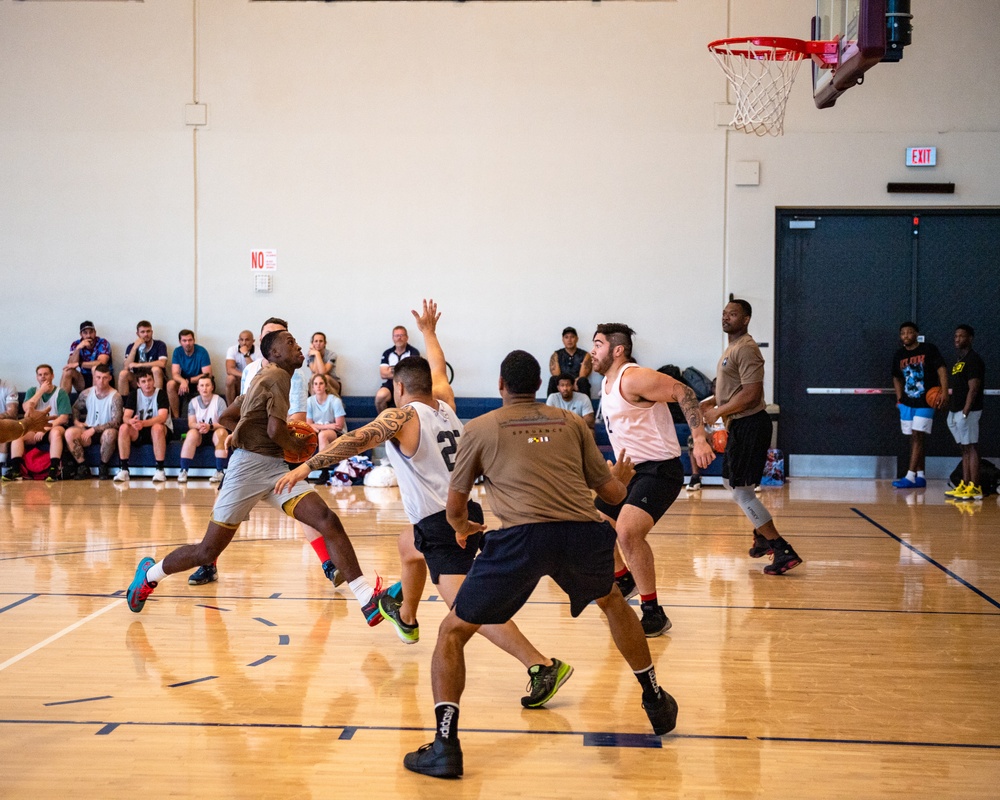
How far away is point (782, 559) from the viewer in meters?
7.16

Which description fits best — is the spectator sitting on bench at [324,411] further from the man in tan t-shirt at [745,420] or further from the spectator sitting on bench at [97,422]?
the man in tan t-shirt at [745,420]

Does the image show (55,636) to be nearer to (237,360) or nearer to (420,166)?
(237,360)

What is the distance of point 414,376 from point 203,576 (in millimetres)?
3006

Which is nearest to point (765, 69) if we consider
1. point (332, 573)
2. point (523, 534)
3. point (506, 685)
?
point (332, 573)

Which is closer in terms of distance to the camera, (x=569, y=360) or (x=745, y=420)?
(x=745, y=420)

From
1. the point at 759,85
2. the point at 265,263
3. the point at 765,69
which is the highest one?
the point at 765,69

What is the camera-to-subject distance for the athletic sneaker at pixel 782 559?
23.5 ft

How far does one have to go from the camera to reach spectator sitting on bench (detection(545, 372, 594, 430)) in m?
12.5

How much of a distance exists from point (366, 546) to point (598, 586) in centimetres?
466

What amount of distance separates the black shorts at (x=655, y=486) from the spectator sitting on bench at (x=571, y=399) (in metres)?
6.64

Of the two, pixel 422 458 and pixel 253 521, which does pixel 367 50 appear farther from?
pixel 422 458

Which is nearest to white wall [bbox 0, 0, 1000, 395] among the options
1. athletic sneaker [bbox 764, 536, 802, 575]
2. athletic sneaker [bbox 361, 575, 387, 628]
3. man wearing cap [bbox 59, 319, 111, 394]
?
man wearing cap [bbox 59, 319, 111, 394]

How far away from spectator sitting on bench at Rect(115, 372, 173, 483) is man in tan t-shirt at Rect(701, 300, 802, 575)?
8.05 m

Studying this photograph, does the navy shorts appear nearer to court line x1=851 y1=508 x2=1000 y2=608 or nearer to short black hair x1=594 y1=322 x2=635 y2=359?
short black hair x1=594 y1=322 x2=635 y2=359
